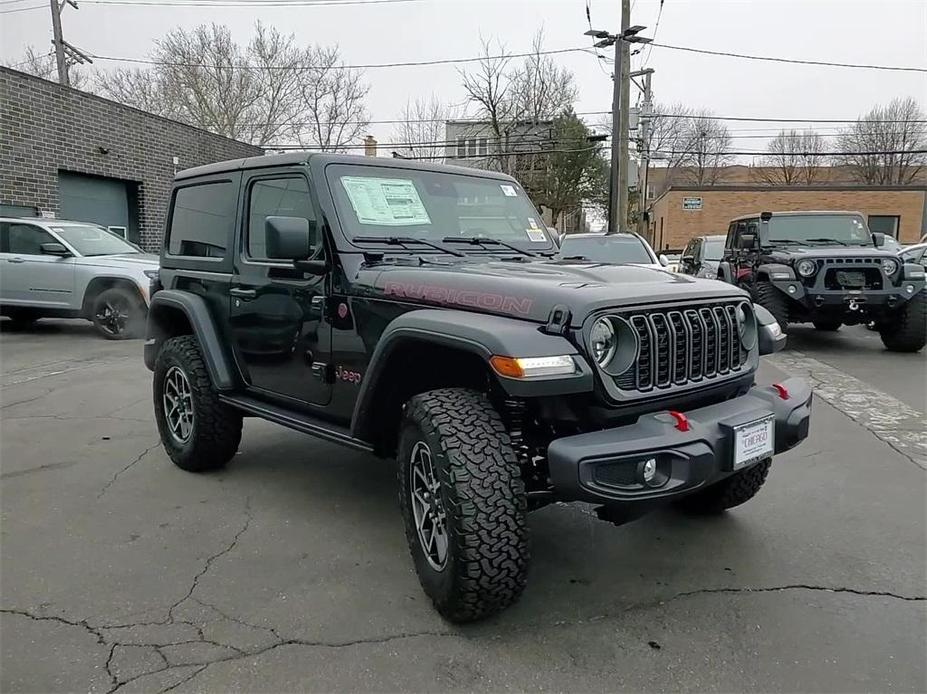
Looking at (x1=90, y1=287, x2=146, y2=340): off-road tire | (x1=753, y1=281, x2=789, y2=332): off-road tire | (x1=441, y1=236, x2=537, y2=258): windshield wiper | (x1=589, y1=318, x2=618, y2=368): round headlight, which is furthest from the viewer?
(x1=90, y1=287, x2=146, y2=340): off-road tire

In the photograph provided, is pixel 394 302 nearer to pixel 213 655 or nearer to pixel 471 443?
pixel 471 443

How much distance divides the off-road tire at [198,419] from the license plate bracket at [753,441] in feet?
9.60

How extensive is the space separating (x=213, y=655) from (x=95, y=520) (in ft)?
5.34

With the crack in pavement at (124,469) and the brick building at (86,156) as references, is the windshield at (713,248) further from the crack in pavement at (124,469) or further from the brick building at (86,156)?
the brick building at (86,156)

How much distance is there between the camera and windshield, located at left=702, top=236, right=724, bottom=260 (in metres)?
14.8

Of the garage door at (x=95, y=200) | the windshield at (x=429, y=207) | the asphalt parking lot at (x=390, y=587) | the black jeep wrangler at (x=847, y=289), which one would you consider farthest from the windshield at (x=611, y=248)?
the garage door at (x=95, y=200)

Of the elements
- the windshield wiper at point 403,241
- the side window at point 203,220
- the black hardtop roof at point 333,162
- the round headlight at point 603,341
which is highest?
the black hardtop roof at point 333,162

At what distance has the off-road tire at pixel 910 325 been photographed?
8.64m

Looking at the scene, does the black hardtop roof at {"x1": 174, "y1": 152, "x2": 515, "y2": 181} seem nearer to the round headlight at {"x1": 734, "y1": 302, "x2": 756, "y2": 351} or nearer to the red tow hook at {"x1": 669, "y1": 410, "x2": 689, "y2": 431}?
the round headlight at {"x1": 734, "y1": 302, "x2": 756, "y2": 351}

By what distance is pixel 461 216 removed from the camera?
395 cm

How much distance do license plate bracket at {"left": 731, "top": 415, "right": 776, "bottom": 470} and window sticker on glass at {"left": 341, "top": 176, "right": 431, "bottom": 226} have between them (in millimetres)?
1914

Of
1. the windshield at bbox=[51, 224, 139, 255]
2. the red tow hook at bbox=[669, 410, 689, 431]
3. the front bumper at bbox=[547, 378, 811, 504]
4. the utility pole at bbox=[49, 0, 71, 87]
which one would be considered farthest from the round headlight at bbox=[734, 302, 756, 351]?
the utility pole at bbox=[49, 0, 71, 87]

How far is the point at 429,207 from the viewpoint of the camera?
3854 millimetres

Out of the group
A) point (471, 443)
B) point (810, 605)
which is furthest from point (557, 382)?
point (810, 605)
